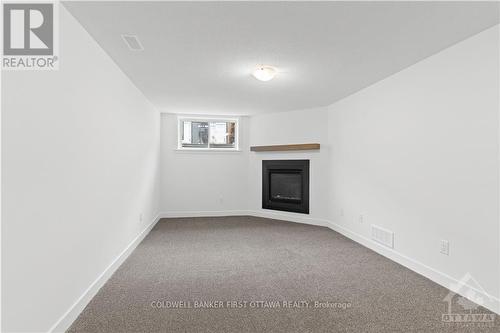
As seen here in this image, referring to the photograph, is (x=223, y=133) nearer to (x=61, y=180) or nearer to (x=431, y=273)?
(x=61, y=180)

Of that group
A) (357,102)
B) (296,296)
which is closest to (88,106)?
(296,296)

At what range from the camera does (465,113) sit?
2.42 metres

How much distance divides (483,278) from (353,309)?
46.6 inches

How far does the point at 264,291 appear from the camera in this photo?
2.47 m

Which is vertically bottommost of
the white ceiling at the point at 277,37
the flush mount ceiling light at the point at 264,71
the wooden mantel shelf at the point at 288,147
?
the wooden mantel shelf at the point at 288,147

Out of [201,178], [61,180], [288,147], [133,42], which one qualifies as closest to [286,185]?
[288,147]

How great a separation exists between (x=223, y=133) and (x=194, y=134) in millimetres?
674

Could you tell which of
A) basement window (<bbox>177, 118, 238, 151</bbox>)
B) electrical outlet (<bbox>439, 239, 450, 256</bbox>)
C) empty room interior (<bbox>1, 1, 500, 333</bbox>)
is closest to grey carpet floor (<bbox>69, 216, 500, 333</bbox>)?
empty room interior (<bbox>1, 1, 500, 333</bbox>)

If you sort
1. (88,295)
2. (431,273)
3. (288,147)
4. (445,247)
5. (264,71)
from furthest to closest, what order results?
(288,147), (264,71), (431,273), (445,247), (88,295)

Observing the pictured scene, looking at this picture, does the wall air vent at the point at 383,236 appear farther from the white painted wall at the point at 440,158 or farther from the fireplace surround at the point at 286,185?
the fireplace surround at the point at 286,185

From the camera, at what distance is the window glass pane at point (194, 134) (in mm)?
6074

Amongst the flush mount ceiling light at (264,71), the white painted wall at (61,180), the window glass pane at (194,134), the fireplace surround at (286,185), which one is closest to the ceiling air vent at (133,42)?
the white painted wall at (61,180)

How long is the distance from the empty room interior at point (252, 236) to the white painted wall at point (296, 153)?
2.77 feet

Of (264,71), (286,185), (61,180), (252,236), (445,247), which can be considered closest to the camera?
(61,180)
